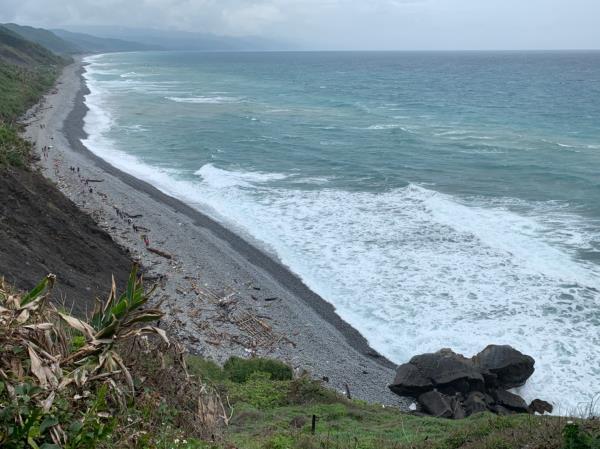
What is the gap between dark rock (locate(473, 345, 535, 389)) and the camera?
13.6 meters

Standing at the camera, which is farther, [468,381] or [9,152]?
[9,152]

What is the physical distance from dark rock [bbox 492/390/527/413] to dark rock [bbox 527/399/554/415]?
0.56 ft

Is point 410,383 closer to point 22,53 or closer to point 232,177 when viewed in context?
point 232,177

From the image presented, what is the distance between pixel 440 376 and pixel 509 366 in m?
1.76

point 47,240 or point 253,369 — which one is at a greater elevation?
point 47,240

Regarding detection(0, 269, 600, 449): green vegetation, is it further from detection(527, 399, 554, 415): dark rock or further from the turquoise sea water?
the turquoise sea water

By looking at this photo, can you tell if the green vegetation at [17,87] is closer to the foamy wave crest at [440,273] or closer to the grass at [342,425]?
the foamy wave crest at [440,273]

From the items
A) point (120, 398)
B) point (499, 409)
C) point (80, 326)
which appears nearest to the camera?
point (120, 398)

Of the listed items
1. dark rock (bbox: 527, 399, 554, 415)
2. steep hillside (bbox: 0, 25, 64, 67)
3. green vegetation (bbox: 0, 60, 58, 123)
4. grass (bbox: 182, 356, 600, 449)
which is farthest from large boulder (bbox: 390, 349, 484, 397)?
steep hillside (bbox: 0, 25, 64, 67)

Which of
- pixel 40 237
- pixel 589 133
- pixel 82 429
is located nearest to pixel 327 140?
pixel 589 133

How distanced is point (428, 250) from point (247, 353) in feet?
30.7

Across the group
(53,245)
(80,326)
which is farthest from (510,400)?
(53,245)

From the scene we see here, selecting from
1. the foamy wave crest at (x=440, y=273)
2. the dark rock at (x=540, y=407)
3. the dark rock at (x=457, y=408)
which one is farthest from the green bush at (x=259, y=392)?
the dark rock at (x=540, y=407)

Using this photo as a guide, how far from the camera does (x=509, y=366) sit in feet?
44.5
